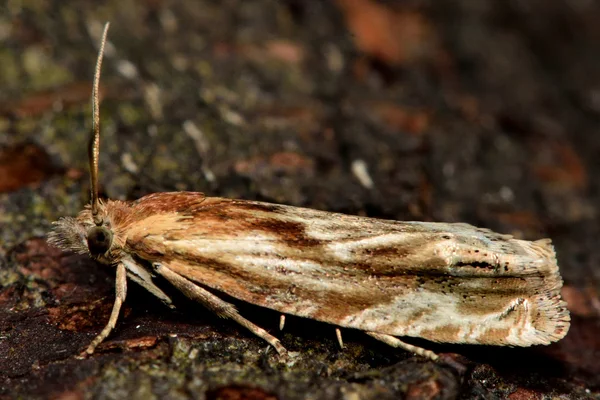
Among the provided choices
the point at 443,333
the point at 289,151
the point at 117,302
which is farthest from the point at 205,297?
the point at 289,151

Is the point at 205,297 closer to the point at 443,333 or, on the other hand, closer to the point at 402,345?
the point at 402,345

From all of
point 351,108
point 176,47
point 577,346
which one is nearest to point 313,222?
point 577,346

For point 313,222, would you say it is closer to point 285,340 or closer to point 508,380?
point 285,340

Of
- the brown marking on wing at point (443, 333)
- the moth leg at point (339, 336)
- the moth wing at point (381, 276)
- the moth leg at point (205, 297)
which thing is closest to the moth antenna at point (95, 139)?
the moth wing at point (381, 276)

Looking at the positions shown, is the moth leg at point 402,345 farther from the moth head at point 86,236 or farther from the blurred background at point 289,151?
the moth head at point 86,236

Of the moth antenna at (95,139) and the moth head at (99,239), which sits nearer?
the moth antenna at (95,139)

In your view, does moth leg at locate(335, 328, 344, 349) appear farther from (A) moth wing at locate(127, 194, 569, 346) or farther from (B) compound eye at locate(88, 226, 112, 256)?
(B) compound eye at locate(88, 226, 112, 256)

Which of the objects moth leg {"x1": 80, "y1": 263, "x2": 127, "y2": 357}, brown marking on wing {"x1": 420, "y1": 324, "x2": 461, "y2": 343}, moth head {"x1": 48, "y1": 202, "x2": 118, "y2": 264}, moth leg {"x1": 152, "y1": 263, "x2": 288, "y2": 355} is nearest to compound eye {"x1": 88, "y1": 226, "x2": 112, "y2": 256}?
moth head {"x1": 48, "y1": 202, "x2": 118, "y2": 264}
